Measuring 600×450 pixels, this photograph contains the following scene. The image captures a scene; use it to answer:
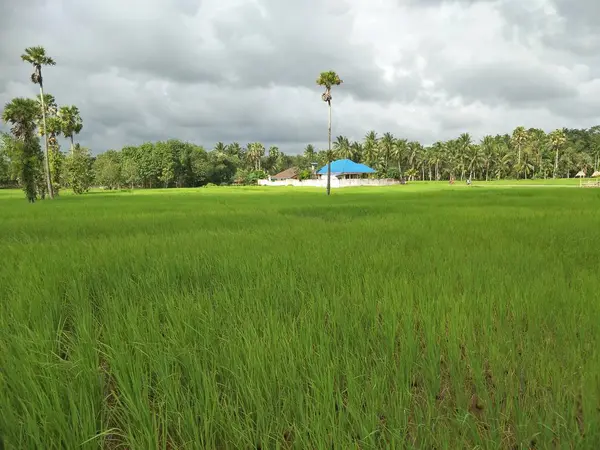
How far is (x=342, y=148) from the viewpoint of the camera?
107 metres

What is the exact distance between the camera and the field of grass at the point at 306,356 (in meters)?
1.69

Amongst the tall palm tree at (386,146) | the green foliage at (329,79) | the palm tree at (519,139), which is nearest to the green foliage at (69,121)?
the green foliage at (329,79)

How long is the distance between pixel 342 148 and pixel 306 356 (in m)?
108

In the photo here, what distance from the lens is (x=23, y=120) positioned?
3294cm

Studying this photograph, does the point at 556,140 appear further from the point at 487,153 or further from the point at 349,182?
the point at 349,182

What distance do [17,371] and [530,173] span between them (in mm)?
109101

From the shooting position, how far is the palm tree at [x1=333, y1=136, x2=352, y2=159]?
105 metres

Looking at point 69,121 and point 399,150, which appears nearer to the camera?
point 69,121

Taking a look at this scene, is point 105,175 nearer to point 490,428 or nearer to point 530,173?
point 490,428

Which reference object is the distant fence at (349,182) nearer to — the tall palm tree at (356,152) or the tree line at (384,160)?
the tree line at (384,160)

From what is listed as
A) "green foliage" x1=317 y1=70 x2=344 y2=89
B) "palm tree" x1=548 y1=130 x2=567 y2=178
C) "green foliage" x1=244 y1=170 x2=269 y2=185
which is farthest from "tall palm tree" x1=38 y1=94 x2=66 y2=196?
"palm tree" x1=548 y1=130 x2=567 y2=178

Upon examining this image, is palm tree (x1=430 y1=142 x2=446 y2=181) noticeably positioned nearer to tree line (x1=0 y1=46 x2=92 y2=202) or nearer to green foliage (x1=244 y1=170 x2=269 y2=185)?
green foliage (x1=244 y1=170 x2=269 y2=185)

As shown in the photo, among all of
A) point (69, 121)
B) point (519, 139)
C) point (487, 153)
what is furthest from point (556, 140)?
point (69, 121)

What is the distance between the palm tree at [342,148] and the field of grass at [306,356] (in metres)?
103
